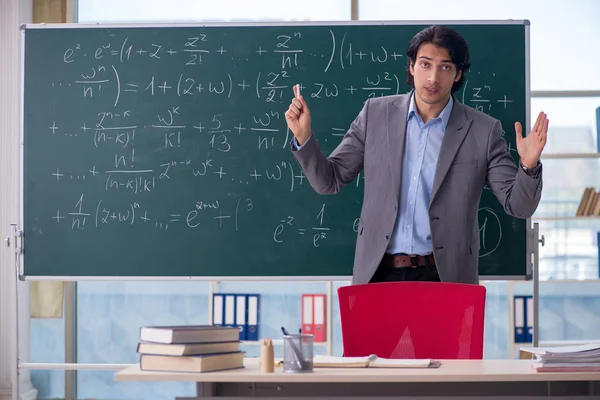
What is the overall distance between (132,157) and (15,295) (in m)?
0.98

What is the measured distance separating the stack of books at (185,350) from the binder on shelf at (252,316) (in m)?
3.01

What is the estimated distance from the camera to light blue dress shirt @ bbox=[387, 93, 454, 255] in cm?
312

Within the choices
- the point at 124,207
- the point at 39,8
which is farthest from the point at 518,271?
the point at 39,8

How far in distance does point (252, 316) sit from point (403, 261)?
6.56 ft

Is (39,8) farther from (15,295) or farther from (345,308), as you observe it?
(345,308)

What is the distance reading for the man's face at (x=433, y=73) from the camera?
10.3 ft

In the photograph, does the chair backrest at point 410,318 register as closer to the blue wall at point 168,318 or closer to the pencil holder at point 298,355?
the pencil holder at point 298,355

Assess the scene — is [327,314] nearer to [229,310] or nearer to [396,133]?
[229,310]

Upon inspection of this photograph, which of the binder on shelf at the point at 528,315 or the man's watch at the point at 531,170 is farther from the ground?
the man's watch at the point at 531,170

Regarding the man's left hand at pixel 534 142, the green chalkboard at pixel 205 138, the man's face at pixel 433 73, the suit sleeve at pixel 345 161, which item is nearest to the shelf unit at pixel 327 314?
the green chalkboard at pixel 205 138

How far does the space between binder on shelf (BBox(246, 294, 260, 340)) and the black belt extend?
1.89 metres

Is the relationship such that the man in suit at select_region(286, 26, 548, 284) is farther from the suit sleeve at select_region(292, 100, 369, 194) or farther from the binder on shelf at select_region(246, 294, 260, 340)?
the binder on shelf at select_region(246, 294, 260, 340)

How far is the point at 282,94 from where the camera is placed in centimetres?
398

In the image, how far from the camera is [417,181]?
124 inches
